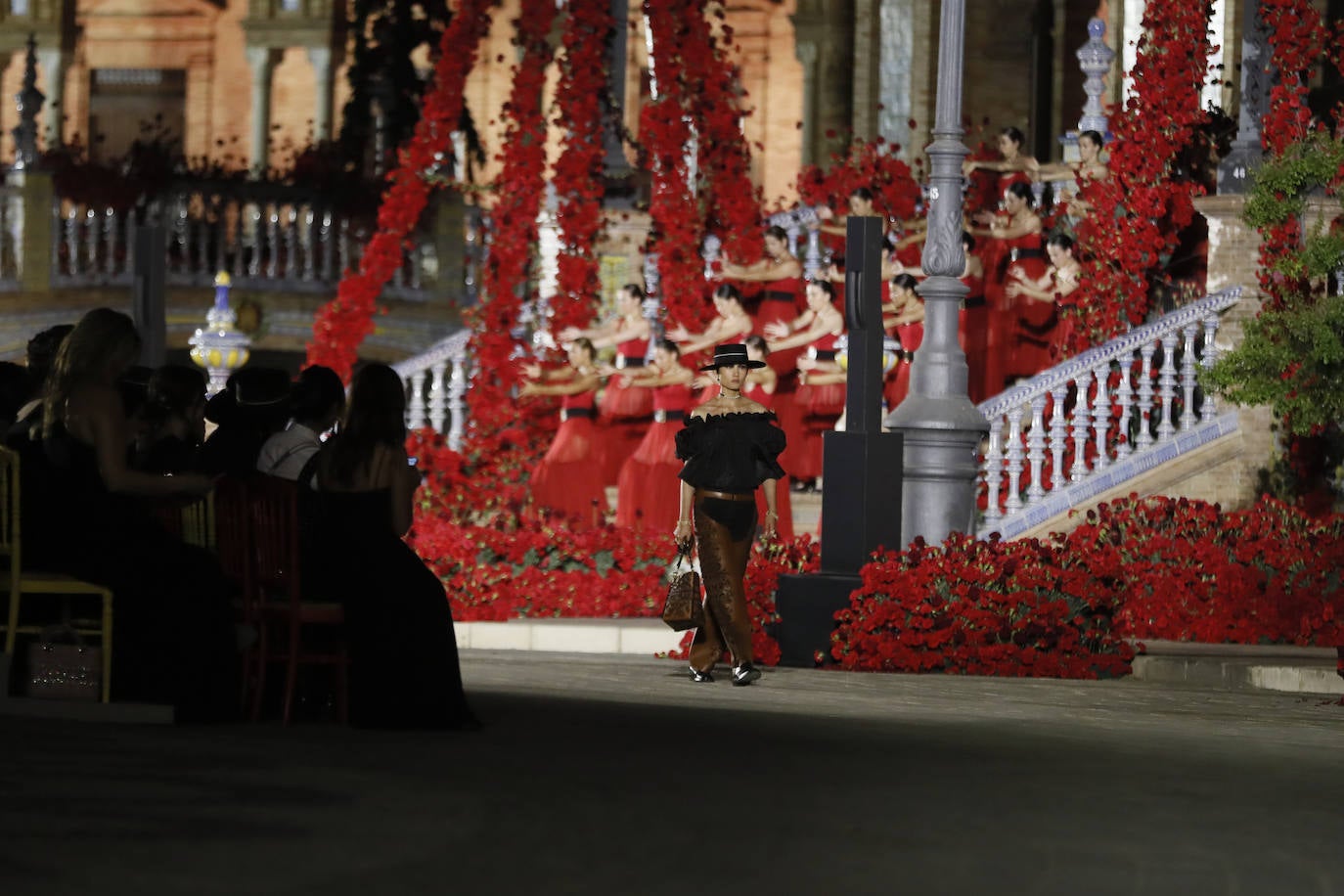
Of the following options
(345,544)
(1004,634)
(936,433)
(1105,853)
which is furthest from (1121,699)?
(1105,853)

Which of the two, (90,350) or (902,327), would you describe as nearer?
(90,350)

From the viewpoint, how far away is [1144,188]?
19438mm

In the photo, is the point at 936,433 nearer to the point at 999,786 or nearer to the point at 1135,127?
the point at 1135,127

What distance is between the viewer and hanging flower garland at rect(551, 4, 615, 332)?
850 inches

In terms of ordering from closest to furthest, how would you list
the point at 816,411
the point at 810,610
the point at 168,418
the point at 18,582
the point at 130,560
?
1. the point at 18,582
2. the point at 130,560
3. the point at 168,418
4. the point at 810,610
5. the point at 816,411

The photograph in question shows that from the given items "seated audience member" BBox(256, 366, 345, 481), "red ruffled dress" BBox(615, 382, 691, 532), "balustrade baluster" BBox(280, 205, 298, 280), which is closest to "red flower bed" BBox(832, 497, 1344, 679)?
"red ruffled dress" BBox(615, 382, 691, 532)

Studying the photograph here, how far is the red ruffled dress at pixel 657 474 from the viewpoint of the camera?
18734 millimetres

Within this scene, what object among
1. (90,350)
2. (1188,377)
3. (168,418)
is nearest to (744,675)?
(168,418)

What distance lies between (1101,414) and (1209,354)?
945mm

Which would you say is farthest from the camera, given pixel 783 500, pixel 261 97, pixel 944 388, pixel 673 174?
pixel 261 97

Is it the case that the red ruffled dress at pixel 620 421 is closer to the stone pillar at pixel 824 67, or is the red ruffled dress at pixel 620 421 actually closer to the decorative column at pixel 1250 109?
the decorative column at pixel 1250 109

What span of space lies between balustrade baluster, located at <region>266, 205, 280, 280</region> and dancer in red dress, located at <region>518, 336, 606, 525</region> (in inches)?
385

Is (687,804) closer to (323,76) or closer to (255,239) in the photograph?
(255,239)

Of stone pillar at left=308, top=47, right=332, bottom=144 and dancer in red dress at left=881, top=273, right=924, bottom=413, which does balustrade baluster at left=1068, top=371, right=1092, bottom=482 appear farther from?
stone pillar at left=308, top=47, right=332, bottom=144
